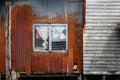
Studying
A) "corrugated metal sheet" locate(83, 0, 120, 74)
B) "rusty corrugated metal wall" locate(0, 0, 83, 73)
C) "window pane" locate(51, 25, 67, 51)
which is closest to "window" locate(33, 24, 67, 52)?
"window pane" locate(51, 25, 67, 51)

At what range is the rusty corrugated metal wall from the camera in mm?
18141

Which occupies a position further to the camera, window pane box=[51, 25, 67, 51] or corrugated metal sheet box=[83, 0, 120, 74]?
window pane box=[51, 25, 67, 51]

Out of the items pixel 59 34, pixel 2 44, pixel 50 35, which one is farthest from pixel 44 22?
pixel 2 44

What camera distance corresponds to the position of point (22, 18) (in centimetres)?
1820

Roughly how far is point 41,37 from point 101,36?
2.44m

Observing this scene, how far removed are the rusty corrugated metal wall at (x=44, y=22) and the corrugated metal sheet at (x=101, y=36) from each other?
351 mm

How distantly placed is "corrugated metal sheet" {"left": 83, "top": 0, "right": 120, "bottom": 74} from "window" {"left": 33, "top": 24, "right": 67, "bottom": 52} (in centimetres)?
90

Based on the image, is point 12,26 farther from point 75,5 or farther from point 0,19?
point 75,5

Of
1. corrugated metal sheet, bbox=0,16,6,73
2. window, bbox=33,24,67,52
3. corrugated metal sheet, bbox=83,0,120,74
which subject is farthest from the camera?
corrugated metal sheet, bbox=0,16,6,73

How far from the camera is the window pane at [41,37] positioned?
1816 centimetres

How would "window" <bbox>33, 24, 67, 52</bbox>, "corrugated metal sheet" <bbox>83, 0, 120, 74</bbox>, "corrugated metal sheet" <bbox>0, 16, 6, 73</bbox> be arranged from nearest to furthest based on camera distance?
"corrugated metal sheet" <bbox>83, 0, 120, 74</bbox>, "window" <bbox>33, 24, 67, 52</bbox>, "corrugated metal sheet" <bbox>0, 16, 6, 73</bbox>

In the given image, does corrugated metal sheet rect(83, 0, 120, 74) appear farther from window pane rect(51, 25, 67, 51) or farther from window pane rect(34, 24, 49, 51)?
window pane rect(34, 24, 49, 51)

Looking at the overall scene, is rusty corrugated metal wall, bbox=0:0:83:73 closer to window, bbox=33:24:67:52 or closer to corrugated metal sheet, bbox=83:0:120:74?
window, bbox=33:24:67:52

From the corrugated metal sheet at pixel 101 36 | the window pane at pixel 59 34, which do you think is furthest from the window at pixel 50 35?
the corrugated metal sheet at pixel 101 36
